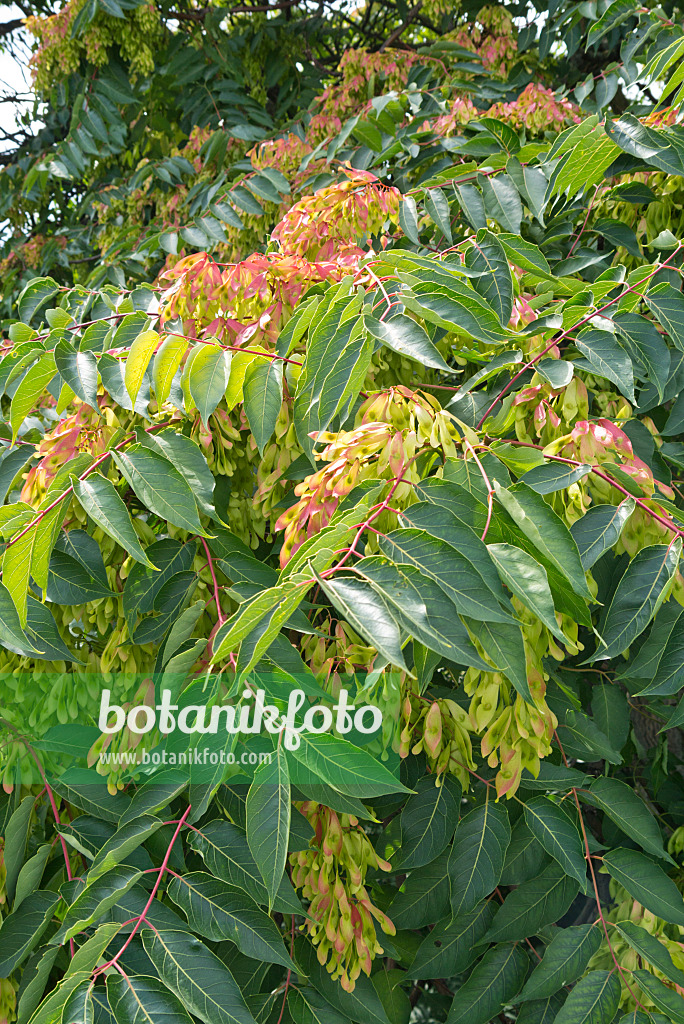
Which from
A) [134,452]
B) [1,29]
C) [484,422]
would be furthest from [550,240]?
[1,29]

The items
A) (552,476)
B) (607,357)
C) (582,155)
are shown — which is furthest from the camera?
(582,155)

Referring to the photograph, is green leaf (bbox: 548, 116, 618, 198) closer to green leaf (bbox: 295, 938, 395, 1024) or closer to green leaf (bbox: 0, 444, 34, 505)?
green leaf (bbox: 0, 444, 34, 505)

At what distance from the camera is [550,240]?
1839mm

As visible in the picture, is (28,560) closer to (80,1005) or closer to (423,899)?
(80,1005)

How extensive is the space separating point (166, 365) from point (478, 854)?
87cm

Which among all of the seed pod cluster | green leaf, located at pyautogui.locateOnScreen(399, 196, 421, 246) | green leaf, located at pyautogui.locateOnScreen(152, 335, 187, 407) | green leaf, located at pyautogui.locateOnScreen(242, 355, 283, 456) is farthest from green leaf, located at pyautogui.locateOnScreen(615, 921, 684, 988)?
green leaf, located at pyautogui.locateOnScreen(399, 196, 421, 246)

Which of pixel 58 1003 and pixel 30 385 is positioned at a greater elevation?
pixel 30 385

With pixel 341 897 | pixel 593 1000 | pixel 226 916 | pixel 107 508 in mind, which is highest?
pixel 107 508

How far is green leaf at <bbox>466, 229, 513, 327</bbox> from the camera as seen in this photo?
1.29m

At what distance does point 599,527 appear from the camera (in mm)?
943

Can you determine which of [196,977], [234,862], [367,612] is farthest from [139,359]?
[196,977]

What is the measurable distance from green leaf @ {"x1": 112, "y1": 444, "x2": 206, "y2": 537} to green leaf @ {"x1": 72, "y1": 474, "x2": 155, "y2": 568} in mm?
38

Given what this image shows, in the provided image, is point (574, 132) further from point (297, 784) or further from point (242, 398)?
point (297, 784)

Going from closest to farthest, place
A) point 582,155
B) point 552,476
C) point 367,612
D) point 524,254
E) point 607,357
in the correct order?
1. point 367,612
2. point 552,476
3. point 607,357
4. point 524,254
5. point 582,155
